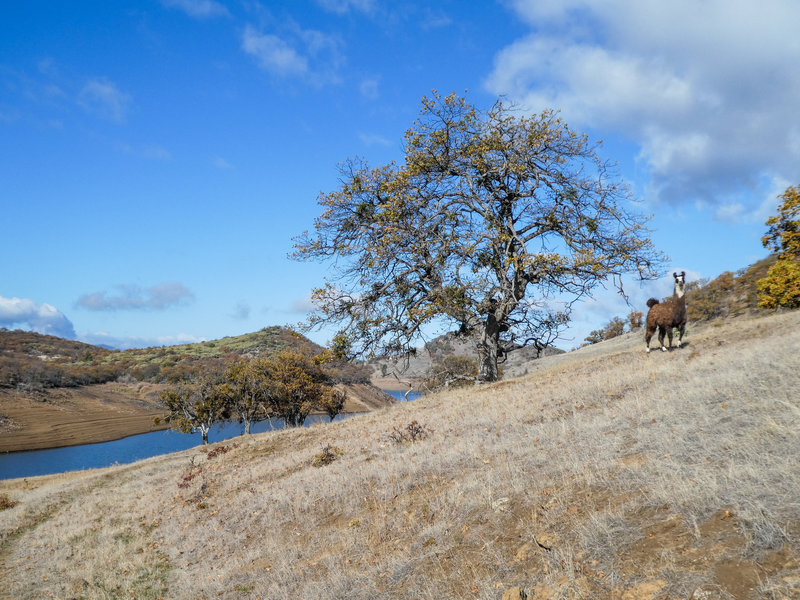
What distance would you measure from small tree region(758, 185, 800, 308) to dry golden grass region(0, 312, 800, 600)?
11794mm

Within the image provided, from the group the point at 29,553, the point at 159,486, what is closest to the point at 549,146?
the point at 159,486

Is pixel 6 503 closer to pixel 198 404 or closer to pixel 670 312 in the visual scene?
A: pixel 198 404

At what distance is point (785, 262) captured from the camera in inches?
1196

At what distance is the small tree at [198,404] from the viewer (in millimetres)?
54500

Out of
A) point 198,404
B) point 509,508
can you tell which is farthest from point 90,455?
point 509,508

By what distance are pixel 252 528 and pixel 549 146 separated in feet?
62.8

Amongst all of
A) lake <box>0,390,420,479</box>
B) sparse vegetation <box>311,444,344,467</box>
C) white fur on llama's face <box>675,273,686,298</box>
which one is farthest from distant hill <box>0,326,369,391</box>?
white fur on llama's face <box>675,273,686,298</box>

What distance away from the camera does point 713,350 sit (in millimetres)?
18422

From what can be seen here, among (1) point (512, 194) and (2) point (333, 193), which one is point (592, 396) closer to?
(1) point (512, 194)

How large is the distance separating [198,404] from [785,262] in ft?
172

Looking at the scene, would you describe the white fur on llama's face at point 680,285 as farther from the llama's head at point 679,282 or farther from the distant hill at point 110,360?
the distant hill at point 110,360

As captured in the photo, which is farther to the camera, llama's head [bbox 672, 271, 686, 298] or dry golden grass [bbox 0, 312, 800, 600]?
llama's head [bbox 672, 271, 686, 298]

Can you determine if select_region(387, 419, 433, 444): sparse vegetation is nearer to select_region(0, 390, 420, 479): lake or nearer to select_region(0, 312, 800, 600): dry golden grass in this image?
select_region(0, 312, 800, 600): dry golden grass

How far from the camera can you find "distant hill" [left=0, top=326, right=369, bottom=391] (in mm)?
97062
